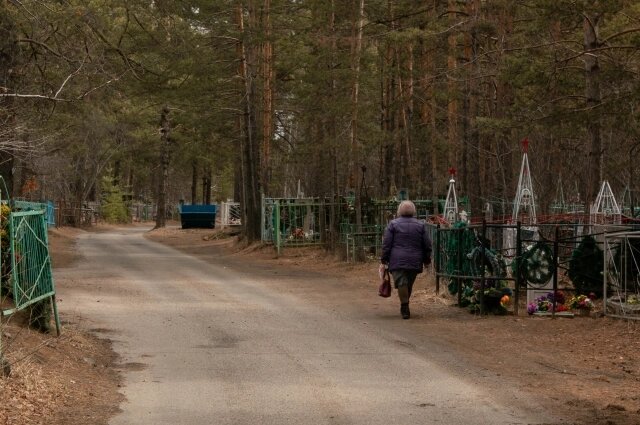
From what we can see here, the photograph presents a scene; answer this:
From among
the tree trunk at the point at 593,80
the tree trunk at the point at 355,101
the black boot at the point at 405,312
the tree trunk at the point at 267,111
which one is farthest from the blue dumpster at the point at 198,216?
the black boot at the point at 405,312

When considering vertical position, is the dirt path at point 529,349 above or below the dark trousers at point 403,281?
below

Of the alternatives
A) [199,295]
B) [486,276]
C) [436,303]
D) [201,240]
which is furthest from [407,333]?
[201,240]

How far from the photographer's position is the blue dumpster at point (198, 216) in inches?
2422

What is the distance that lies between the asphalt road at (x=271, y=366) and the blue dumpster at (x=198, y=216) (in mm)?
42396

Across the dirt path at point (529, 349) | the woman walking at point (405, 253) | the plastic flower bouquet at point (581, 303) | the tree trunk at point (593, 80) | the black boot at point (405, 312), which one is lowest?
the dirt path at point (529, 349)

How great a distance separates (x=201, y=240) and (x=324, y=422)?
4180 cm

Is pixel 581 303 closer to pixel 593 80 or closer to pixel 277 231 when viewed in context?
pixel 593 80

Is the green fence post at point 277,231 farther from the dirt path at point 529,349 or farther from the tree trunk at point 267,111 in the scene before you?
the dirt path at point 529,349

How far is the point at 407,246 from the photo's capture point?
48.4 ft

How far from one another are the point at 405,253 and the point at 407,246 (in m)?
0.12

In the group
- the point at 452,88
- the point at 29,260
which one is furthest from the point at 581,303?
the point at 452,88

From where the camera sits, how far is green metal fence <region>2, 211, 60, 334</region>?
10086 mm

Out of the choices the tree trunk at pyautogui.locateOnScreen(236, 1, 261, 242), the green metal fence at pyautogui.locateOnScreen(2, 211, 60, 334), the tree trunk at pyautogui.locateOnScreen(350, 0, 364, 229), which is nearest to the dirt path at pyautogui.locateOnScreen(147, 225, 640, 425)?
the green metal fence at pyautogui.locateOnScreen(2, 211, 60, 334)

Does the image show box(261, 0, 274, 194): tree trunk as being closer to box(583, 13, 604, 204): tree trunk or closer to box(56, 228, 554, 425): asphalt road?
box(583, 13, 604, 204): tree trunk
